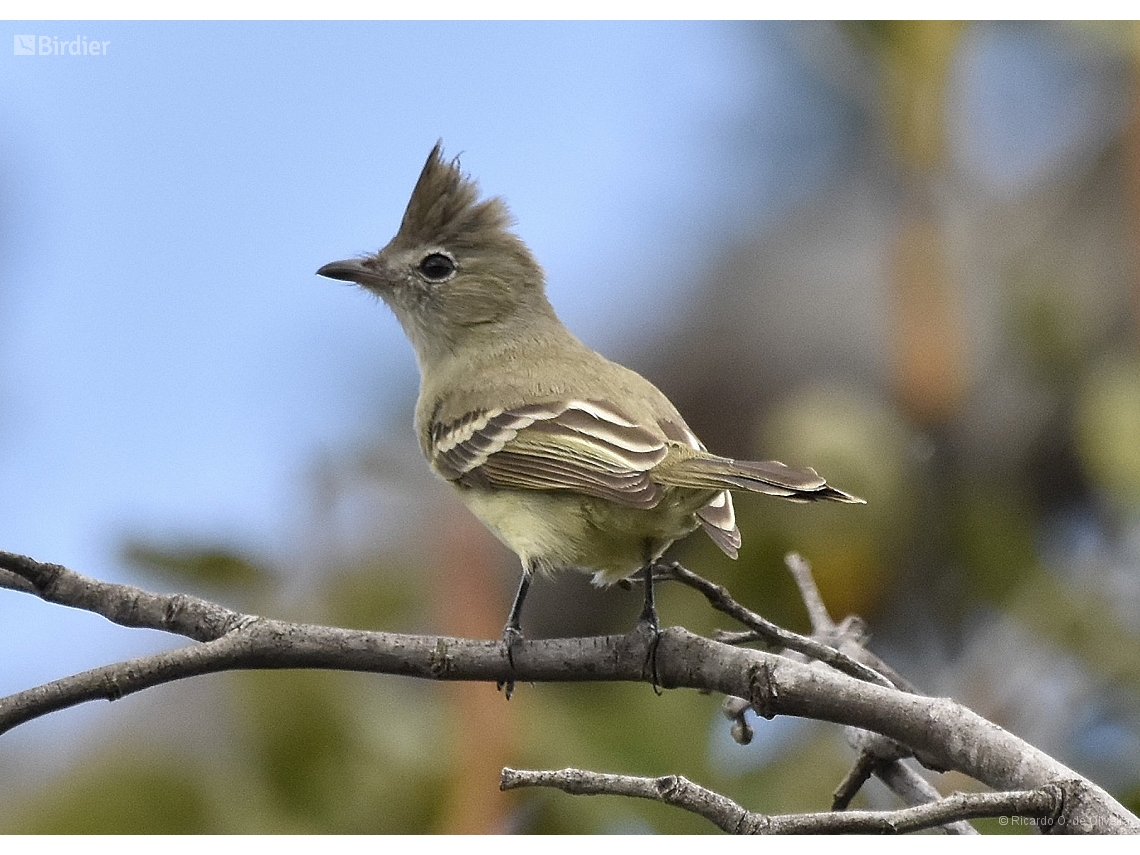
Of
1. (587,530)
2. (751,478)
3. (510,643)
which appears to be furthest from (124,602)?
(751,478)

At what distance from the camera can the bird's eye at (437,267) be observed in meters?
2.50

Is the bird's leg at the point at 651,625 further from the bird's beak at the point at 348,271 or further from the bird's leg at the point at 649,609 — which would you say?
the bird's beak at the point at 348,271

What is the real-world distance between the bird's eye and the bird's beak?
0.10 m

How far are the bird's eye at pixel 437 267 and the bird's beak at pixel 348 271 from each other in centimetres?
10

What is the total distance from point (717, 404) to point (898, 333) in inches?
16.3

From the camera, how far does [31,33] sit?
2492 millimetres

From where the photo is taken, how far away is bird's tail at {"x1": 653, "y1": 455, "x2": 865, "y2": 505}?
164cm

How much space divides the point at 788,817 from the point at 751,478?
428 mm

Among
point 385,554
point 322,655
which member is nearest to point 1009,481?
point 385,554

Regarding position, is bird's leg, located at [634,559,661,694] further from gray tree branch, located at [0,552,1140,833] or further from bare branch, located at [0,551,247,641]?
bare branch, located at [0,551,247,641]

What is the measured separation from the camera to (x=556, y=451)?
1998 mm

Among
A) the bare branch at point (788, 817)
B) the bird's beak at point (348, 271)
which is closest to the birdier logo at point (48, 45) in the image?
the bird's beak at point (348, 271)

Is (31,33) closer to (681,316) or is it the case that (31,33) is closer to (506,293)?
(506,293)

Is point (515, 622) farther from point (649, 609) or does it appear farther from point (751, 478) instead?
point (751, 478)
